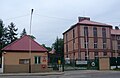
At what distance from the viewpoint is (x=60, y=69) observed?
41281mm

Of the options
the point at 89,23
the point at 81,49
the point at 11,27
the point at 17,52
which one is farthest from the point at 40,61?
the point at 11,27

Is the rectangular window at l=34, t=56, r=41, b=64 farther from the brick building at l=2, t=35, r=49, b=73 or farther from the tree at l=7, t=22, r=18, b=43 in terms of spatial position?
the tree at l=7, t=22, r=18, b=43

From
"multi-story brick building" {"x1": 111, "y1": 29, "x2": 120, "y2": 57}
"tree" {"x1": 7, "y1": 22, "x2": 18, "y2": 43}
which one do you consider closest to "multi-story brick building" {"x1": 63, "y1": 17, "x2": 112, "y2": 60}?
"multi-story brick building" {"x1": 111, "y1": 29, "x2": 120, "y2": 57}

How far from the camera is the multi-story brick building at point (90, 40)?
72625mm

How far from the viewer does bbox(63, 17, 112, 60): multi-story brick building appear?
72625 mm

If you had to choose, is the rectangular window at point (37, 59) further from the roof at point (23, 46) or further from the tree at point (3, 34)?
the tree at point (3, 34)

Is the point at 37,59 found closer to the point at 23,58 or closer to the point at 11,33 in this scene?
the point at 23,58

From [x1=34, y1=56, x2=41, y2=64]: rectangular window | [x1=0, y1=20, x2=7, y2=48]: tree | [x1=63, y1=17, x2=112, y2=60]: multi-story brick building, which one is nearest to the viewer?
[x1=34, y1=56, x2=41, y2=64]: rectangular window

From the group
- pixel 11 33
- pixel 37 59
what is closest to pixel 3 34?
pixel 11 33

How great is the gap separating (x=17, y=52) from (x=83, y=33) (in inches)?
1457

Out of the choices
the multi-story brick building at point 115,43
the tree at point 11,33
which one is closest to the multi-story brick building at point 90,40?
the multi-story brick building at point 115,43

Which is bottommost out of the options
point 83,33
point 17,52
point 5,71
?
point 5,71

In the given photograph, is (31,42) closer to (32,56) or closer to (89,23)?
(32,56)

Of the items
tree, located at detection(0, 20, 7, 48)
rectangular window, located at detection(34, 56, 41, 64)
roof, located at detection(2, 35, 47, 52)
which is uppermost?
tree, located at detection(0, 20, 7, 48)
